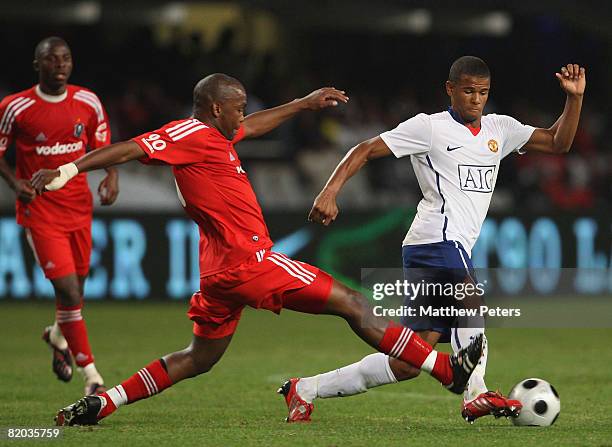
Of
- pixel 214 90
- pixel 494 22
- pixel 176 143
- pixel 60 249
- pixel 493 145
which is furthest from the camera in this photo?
pixel 494 22

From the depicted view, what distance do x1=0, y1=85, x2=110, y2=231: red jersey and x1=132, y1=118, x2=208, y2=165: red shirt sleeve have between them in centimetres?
245

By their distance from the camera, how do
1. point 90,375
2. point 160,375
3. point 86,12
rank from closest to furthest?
1. point 160,375
2. point 90,375
3. point 86,12

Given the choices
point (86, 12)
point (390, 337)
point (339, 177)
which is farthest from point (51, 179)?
point (86, 12)

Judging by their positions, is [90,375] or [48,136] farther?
[48,136]

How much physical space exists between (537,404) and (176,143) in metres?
2.45

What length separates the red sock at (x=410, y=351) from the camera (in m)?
6.76

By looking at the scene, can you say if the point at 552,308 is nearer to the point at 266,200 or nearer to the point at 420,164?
the point at 266,200

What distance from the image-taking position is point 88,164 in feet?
21.5

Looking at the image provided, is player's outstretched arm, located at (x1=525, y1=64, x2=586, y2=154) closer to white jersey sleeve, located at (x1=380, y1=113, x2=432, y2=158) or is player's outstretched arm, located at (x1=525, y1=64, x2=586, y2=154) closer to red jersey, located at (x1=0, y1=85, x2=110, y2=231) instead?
white jersey sleeve, located at (x1=380, y1=113, x2=432, y2=158)

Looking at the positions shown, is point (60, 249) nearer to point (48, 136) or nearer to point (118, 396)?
point (48, 136)

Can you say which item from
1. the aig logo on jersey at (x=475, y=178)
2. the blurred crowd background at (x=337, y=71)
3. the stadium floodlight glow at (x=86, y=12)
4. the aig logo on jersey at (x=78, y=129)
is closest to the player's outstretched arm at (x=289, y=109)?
the aig logo on jersey at (x=475, y=178)

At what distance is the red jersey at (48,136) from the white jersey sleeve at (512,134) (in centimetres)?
323

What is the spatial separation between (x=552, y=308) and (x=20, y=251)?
6360mm

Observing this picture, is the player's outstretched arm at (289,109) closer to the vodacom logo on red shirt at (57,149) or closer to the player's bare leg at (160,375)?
the player's bare leg at (160,375)
